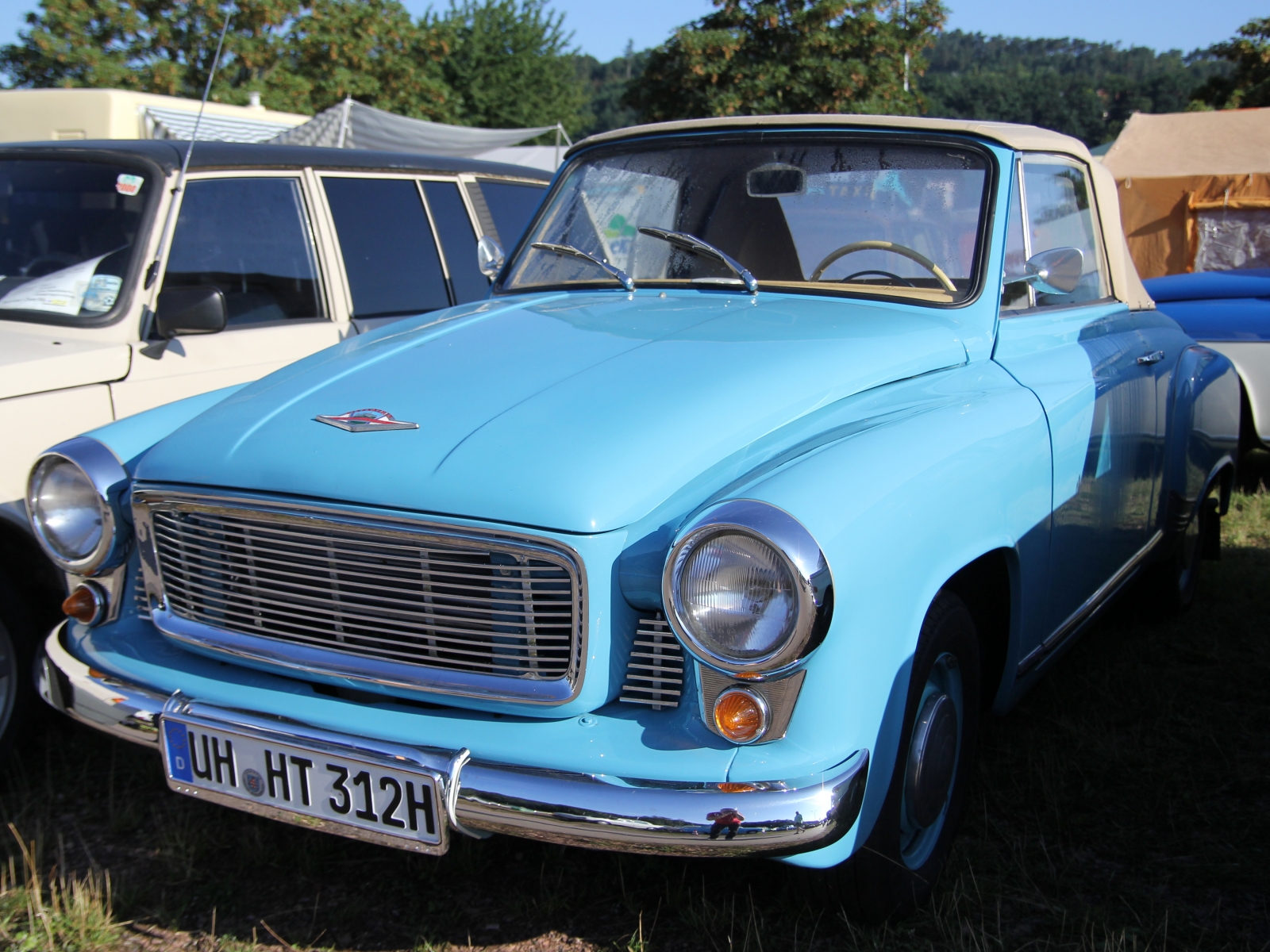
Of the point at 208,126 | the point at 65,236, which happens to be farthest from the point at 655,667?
the point at 208,126

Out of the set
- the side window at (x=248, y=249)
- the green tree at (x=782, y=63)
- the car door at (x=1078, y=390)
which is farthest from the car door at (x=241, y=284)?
the green tree at (x=782, y=63)

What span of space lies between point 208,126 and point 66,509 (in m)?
9.84

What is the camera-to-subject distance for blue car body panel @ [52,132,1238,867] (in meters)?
1.82

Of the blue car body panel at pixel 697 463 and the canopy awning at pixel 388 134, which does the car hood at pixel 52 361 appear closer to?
the blue car body panel at pixel 697 463

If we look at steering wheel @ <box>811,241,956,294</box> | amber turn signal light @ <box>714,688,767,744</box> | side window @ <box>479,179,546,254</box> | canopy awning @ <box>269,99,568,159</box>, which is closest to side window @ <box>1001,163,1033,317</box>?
steering wheel @ <box>811,241,956,294</box>

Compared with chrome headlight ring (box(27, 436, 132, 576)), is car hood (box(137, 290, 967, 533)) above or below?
above

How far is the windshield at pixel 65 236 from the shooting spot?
3441mm

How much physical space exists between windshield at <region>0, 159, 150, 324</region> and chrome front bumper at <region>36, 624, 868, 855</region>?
7.58ft

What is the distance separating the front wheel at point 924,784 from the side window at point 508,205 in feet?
10.3

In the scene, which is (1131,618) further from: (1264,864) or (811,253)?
(811,253)

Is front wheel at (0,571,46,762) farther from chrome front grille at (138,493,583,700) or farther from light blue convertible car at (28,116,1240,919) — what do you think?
chrome front grille at (138,493,583,700)

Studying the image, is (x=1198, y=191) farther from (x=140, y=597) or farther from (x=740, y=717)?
(x=140, y=597)

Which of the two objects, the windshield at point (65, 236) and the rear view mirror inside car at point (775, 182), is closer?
the rear view mirror inside car at point (775, 182)

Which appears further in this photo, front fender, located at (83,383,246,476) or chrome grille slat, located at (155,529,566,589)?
front fender, located at (83,383,246,476)
